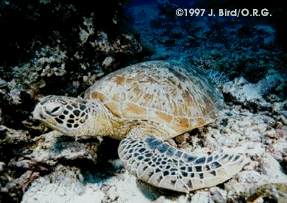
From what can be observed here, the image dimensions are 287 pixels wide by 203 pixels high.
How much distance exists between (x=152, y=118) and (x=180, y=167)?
1.96ft

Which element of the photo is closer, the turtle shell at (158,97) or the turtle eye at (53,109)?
the turtle eye at (53,109)

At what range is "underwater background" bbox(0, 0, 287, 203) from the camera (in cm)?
222

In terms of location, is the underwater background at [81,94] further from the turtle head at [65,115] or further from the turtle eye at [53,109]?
the turtle eye at [53,109]

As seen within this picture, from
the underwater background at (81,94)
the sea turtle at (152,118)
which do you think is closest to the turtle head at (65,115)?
the sea turtle at (152,118)

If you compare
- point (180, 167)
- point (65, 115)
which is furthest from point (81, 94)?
point (180, 167)

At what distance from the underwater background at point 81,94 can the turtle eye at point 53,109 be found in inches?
12.7

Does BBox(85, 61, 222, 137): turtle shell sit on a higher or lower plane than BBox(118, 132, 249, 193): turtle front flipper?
higher

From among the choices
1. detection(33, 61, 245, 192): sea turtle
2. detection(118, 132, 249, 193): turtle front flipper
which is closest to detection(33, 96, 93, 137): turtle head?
detection(33, 61, 245, 192): sea turtle

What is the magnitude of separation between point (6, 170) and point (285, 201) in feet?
6.46

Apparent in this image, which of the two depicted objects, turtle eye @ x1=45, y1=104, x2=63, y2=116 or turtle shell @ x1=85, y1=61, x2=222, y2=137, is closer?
turtle eye @ x1=45, y1=104, x2=63, y2=116

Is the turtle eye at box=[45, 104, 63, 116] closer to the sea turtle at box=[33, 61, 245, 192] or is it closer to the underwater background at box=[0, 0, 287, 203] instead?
the sea turtle at box=[33, 61, 245, 192]

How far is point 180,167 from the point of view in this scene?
2.08 metres

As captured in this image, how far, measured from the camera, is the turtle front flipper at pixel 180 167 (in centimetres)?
199

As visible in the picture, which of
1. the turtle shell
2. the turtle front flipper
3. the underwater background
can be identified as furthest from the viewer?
the turtle shell
